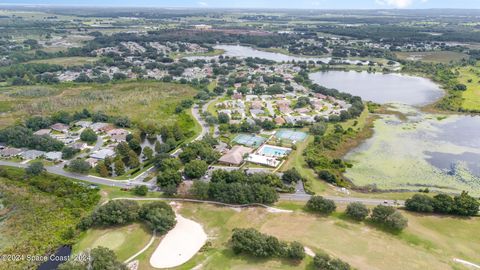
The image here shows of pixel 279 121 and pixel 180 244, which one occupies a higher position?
pixel 279 121

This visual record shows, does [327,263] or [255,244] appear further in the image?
[255,244]

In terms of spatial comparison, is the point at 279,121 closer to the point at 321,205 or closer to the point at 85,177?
the point at 321,205

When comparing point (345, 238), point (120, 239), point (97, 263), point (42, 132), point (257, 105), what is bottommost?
point (120, 239)

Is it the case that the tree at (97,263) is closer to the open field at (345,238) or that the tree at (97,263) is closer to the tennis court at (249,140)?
the open field at (345,238)

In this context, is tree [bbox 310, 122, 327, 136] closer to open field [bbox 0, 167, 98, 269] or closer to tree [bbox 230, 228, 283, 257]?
tree [bbox 230, 228, 283, 257]

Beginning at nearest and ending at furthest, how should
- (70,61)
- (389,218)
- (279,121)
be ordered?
1. (389,218)
2. (279,121)
3. (70,61)

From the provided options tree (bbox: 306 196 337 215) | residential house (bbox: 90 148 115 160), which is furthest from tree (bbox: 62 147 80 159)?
tree (bbox: 306 196 337 215)

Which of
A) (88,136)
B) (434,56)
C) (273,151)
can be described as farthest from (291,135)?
(434,56)
